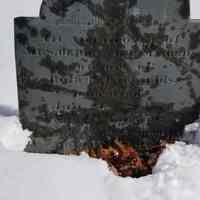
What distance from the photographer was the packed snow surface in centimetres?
241

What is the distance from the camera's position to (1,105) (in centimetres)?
383

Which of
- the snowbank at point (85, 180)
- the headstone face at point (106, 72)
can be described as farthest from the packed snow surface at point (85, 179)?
the headstone face at point (106, 72)

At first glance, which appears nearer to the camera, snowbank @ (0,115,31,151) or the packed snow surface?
the packed snow surface

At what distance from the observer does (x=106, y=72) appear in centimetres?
315

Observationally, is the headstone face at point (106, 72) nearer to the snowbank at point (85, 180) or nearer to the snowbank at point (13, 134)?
the snowbank at point (13, 134)

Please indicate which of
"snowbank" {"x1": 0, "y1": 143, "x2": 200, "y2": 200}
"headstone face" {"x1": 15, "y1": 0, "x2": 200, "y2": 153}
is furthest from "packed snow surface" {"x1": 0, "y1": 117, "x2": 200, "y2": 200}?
"headstone face" {"x1": 15, "y1": 0, "x2": 200, "y2": 153}

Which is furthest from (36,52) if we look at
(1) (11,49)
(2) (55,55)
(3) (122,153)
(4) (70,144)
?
(1) (11,49)

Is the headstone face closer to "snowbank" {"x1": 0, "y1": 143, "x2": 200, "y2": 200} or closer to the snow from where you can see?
the snow

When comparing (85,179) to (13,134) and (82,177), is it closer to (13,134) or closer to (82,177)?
(82,177)

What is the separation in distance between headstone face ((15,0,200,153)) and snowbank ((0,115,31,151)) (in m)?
0.08

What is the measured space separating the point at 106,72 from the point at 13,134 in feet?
2.85

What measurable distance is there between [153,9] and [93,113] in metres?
0.95

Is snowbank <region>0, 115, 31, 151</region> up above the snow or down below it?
above

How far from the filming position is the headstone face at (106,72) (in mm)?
2957
